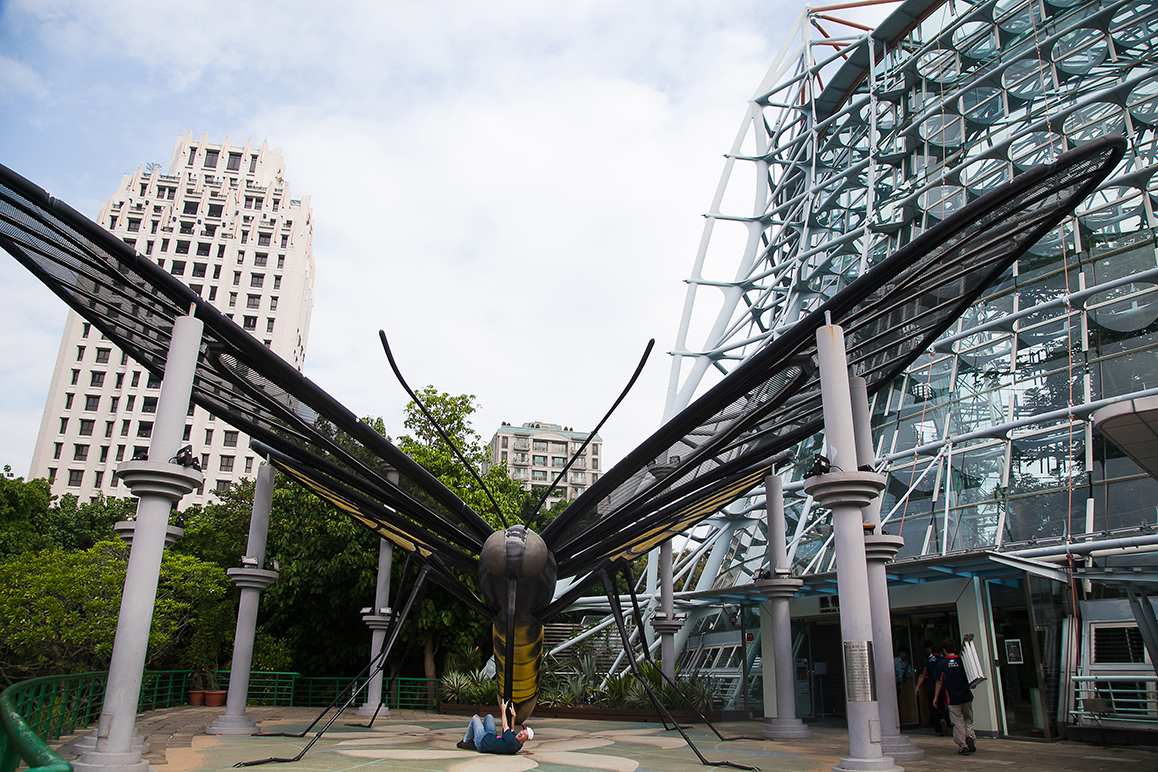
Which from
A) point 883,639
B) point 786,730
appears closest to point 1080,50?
point 883,639

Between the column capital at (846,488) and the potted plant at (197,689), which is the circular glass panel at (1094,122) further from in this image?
the potted plant at (197,689)

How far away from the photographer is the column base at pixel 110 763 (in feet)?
22.2

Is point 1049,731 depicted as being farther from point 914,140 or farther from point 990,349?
point 914,140

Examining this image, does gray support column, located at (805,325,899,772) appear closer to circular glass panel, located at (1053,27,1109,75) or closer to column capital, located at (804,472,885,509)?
column capital, located at (804,472,885,509)

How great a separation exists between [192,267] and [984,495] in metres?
67.2

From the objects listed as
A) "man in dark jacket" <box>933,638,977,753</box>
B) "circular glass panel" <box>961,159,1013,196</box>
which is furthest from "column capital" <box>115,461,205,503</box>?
"circular glass panel" <box>961,159,1013,196</box>

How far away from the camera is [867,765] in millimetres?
6980

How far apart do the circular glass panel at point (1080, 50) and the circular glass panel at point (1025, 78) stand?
0.49 metres

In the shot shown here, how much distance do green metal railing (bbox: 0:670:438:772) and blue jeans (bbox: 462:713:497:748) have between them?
1782 mm

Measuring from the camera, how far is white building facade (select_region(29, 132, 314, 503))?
58.5 m

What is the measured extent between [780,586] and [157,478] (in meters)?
9.27

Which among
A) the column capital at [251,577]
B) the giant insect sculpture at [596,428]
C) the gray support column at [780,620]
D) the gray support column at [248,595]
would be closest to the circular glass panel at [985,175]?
the giant insect sculpture at [596,428]

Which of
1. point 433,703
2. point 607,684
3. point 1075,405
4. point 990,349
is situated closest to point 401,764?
point 607,684

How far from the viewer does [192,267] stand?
217 feet
